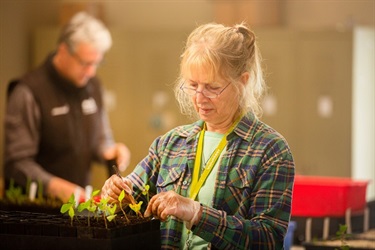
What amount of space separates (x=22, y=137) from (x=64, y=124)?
1.15 feet

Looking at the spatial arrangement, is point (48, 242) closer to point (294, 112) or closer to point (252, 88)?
point (252, 88)

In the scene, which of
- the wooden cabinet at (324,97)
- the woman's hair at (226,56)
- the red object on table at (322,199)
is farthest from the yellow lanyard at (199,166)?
the wooden cabinet at (324,97)

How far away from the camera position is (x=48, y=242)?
7.63ft

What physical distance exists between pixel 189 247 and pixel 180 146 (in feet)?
1.04

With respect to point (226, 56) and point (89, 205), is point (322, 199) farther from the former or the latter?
point (89, 205)

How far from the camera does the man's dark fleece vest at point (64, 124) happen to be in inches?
244

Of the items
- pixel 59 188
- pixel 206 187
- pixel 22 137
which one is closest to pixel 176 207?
pixel 206 187

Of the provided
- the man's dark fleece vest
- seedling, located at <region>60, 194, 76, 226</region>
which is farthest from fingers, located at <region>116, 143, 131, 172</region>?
seedling, located at <region>60, 194, 76, 226</region>

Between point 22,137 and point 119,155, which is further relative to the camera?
point 22,137

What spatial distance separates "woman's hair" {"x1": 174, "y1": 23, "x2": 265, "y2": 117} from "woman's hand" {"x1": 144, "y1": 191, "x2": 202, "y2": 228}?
384mm

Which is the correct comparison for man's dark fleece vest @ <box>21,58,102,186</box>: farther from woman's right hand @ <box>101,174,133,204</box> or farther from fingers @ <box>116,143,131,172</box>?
woman's right hand @ <box>101,174,133,204</box>

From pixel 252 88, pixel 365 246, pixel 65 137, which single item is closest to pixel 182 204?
pixel 252 88

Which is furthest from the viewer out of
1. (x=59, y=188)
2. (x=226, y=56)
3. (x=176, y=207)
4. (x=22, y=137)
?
(x=22, y=137)

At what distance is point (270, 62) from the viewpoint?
26.7 ft
